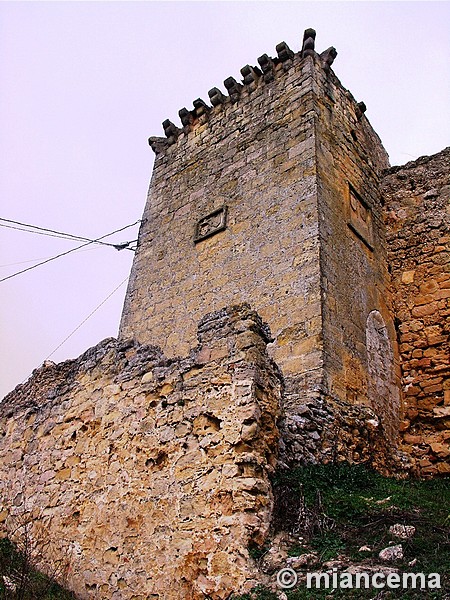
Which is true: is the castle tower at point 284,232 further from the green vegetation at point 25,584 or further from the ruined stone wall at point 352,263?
the green vegetation at point 25,584

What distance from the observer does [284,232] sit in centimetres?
750

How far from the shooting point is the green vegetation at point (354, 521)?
325 cm

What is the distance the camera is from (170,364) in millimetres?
4887

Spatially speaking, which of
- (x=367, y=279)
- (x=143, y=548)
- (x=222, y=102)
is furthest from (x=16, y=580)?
(x=222, y=102)

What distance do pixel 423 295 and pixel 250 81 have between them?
4415 mm

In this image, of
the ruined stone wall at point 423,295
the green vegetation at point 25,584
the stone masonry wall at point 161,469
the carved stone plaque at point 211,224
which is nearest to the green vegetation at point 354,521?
the stone masonry wall at point 161,469

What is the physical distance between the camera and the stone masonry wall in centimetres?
382

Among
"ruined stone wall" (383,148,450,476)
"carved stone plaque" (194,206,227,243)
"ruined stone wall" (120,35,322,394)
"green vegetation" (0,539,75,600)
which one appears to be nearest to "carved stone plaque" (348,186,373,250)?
"ruined stone wall" (383,148,450,476)

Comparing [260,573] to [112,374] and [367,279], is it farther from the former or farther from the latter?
[367,279]

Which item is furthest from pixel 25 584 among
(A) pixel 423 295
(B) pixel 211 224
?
(A) pixel 423 295

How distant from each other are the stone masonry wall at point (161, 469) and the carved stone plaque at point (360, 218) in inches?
159

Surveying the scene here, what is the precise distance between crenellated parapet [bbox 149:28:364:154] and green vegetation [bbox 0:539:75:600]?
24.7 ft

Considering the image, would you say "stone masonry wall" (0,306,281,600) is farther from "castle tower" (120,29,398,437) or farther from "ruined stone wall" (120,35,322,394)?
"ruined stone wall" (120,35,322,394)

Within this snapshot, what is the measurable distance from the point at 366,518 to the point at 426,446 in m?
3.86
